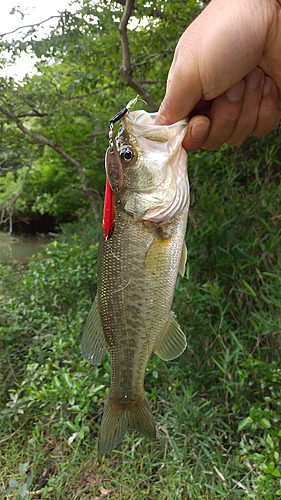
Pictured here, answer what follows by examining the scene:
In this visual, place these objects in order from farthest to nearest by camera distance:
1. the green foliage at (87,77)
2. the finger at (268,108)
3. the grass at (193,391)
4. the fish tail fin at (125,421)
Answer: the green foliage at (87,77) < the grass at (193,391) < the finger at (268,108) < the fish tail fin at (125,421)

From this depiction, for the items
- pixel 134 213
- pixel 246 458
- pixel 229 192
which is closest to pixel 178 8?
pixel 229 192

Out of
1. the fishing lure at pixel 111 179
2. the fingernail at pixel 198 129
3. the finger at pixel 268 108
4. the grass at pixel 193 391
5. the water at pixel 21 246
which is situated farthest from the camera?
the water at pixel 21 246

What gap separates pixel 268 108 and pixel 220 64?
553 millimetres

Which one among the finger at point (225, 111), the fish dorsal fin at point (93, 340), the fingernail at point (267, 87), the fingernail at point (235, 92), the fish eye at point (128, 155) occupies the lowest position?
the fish dorsal fin at point (93, 340)

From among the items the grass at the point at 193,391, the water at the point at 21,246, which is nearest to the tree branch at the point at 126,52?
the grass at the point at 193,391

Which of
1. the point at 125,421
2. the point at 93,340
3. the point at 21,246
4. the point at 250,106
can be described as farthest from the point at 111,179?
the point at 21,246

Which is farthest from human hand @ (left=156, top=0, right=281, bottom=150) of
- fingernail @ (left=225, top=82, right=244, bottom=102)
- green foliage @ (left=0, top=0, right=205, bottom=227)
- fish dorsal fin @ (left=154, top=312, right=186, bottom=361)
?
green foliage @ (left=0, top=0, right=205, bottom=227)

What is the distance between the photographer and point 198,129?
65.6 inches

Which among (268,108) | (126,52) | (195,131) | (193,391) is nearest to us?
(195,131)

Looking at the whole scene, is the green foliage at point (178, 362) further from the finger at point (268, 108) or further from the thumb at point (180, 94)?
the thumb at point (180, 94)

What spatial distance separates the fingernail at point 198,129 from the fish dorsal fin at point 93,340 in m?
0.85

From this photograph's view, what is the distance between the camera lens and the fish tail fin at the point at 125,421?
180 centimetres

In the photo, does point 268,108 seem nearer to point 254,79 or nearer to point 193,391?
point 254,79

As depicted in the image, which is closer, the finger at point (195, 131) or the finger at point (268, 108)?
the finger at point (195, 131)
